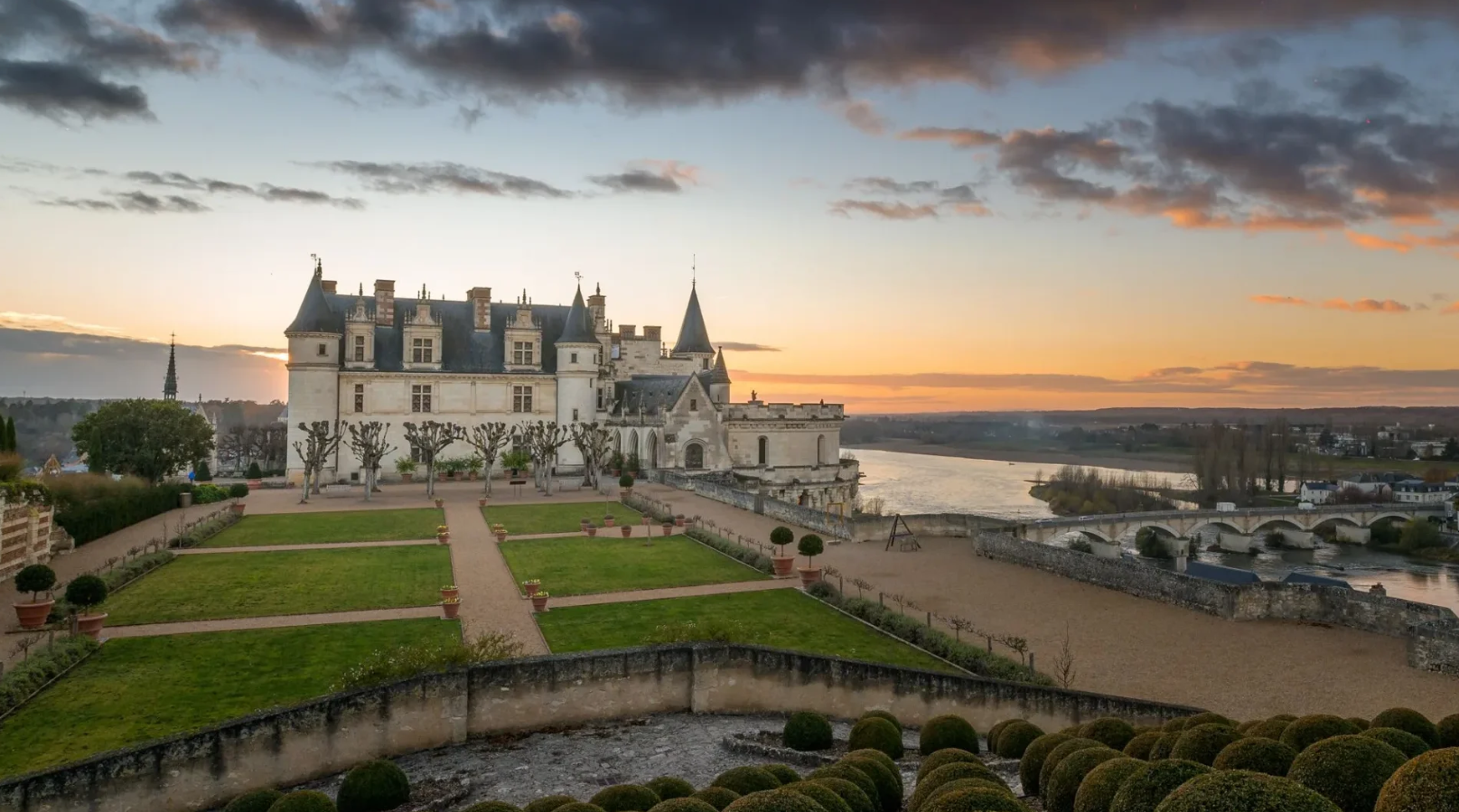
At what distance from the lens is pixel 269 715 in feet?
39.9

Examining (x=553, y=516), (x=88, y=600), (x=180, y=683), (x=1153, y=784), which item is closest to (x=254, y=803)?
(x=180, y=683)

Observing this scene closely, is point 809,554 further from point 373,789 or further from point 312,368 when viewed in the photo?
point 312,368

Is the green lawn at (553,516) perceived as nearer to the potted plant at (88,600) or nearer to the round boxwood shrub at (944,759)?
the potted plant at (88,600)

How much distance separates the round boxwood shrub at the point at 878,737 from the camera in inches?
481

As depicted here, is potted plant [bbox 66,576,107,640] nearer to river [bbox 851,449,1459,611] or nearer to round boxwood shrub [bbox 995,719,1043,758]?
round boxwood shrub [bbox 995,719,1043,758]

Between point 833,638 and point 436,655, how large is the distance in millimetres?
8831

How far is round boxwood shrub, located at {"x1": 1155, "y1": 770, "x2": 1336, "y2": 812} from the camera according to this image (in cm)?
512

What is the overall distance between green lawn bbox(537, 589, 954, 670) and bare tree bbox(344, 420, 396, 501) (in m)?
25.2

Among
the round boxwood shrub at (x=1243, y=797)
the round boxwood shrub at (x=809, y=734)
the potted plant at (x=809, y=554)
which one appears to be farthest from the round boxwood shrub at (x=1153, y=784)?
the potted plant at (x=809, y=554)

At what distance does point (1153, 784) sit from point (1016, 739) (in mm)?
6275

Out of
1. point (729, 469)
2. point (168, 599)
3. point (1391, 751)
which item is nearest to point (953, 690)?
point (1391, 751)

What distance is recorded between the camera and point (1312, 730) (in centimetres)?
820

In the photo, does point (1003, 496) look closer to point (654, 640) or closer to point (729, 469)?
point (729, 469)

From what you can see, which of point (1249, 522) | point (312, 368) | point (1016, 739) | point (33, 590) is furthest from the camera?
point (1249, 522)
